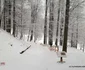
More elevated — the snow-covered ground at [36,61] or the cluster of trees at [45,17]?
the cluster of trees at [45,17]

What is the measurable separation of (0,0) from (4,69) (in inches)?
854

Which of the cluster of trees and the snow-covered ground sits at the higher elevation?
the cluster of trees

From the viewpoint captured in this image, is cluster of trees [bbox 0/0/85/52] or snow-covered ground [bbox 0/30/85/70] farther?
cluster of trees [bbox 0/0/85/52]

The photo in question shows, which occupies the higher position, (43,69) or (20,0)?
(20,0)

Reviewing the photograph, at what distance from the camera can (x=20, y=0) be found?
29156 millimetres

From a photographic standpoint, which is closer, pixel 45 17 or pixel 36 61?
pixel 36 61

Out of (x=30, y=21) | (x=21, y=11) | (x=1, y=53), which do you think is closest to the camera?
(x=1, y=53)

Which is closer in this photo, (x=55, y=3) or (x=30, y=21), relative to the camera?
(x=55, y=3)

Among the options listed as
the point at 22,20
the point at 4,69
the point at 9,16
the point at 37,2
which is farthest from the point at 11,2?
the point at 4,69

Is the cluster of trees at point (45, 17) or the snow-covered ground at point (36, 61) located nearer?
the snow-covered ground at point (36, 61)

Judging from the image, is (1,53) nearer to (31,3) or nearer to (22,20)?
(22,20)

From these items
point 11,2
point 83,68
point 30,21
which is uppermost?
point 11,2

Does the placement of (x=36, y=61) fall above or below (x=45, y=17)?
below

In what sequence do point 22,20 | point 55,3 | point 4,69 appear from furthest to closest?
point 22,20, point 55,3, point 4,69
